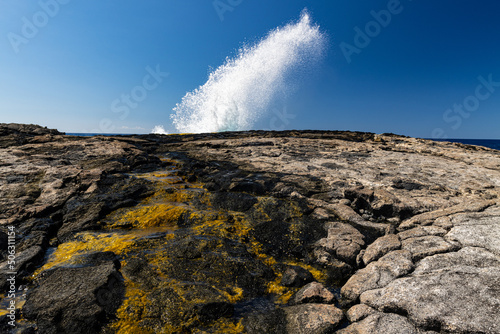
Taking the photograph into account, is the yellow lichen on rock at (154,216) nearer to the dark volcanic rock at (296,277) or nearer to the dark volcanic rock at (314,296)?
the dark volcanic rock at (296,277)

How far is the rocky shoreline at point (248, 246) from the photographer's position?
3.99 meters

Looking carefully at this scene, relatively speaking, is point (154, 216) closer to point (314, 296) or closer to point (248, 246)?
point (248, 246)

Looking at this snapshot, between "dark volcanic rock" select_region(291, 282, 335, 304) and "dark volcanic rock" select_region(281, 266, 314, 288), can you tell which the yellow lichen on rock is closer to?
"dark volcanic rock" select_region(281, 266, 314, 288)

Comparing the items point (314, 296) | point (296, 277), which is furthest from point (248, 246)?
point (314, 296)

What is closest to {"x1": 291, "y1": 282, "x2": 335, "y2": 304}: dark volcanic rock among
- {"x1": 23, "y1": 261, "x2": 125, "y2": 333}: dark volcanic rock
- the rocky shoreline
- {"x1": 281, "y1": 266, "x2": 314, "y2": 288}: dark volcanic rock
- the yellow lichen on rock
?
the rocky shoreline

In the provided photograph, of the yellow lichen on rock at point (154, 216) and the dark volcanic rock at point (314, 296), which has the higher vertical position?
the yellow lichen on rock at point (154, 216)

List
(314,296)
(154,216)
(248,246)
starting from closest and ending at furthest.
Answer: (314,296), (248,246), (154,216)

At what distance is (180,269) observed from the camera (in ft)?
17.2

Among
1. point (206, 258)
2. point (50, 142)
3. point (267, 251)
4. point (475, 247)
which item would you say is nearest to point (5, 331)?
point (206, 258)

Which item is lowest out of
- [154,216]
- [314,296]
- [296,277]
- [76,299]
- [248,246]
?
[76,299]

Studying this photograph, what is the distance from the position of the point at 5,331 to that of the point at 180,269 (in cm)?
281

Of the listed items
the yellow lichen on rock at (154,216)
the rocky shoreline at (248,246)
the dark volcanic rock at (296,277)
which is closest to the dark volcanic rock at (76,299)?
the rocky shoreline at (248,246)

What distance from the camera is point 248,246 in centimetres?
646

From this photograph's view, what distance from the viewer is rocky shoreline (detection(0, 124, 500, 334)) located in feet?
13.1
